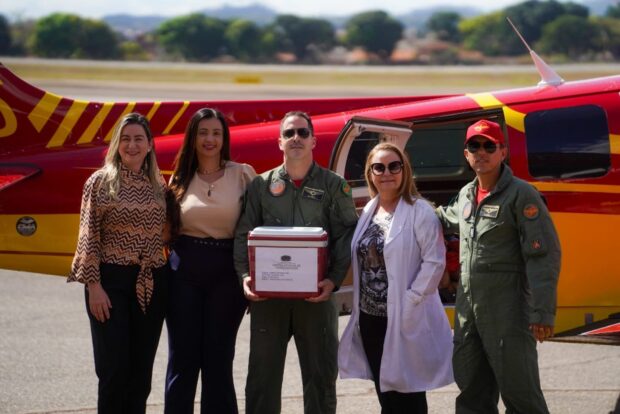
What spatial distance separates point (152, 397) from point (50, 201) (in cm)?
151

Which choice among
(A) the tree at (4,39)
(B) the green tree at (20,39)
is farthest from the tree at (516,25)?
(A) the tree at (4,39)

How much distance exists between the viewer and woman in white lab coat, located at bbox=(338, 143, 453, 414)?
185 inches

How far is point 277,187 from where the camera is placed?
4914mm

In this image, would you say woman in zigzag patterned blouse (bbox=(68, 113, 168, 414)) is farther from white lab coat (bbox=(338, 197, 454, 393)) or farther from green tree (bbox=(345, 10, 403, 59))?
green tree (bbox=(345, 10, 403, 59))

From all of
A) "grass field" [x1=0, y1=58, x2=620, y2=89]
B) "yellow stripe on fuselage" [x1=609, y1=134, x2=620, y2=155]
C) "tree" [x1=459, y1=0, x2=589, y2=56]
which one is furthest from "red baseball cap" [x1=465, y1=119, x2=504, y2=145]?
"tree" [x1=459, y1=0, x2=589, y2=56]

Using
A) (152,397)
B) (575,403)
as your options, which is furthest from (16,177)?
(575,403)

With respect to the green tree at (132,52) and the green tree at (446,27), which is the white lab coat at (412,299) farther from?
the green tree at (446,27)

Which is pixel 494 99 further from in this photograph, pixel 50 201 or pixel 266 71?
pixel 266 71

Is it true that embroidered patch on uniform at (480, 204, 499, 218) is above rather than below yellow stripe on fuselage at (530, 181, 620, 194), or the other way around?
below

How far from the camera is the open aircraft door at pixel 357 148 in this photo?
5.94 m

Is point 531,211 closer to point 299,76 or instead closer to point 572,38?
point 299,76

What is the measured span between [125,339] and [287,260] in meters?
0.92

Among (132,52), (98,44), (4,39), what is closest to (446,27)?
(132,52)

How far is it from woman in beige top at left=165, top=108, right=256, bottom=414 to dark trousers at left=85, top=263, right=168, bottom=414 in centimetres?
10
